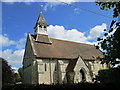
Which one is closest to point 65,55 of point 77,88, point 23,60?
point 23,60

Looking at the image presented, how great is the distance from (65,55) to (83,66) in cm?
450

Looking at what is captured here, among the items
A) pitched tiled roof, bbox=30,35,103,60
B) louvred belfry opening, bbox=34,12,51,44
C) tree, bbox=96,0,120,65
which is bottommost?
tree, bbox=96,0,120,65

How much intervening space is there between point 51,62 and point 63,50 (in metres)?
5.11

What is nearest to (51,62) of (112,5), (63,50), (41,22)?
(63,50)

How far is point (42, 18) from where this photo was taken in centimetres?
3272

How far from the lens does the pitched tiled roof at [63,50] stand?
27.3m

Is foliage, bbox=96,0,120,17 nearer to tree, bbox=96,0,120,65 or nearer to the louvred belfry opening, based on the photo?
tree, bbox=96,0,120,65

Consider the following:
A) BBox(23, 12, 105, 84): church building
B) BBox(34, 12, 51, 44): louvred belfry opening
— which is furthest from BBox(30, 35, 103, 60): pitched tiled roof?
BBox(34, 12, 51, 44): louvred belfry opening

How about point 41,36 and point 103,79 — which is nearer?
point 103,79

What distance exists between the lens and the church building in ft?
84.0

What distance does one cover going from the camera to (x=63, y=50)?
30.7 meters

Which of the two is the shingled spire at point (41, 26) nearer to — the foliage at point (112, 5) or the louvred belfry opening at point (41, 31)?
the louvred belfry opening at point (41, 31)

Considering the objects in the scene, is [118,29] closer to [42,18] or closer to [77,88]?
[77,88]

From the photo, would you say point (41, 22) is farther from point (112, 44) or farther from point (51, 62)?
point (112, 44)
